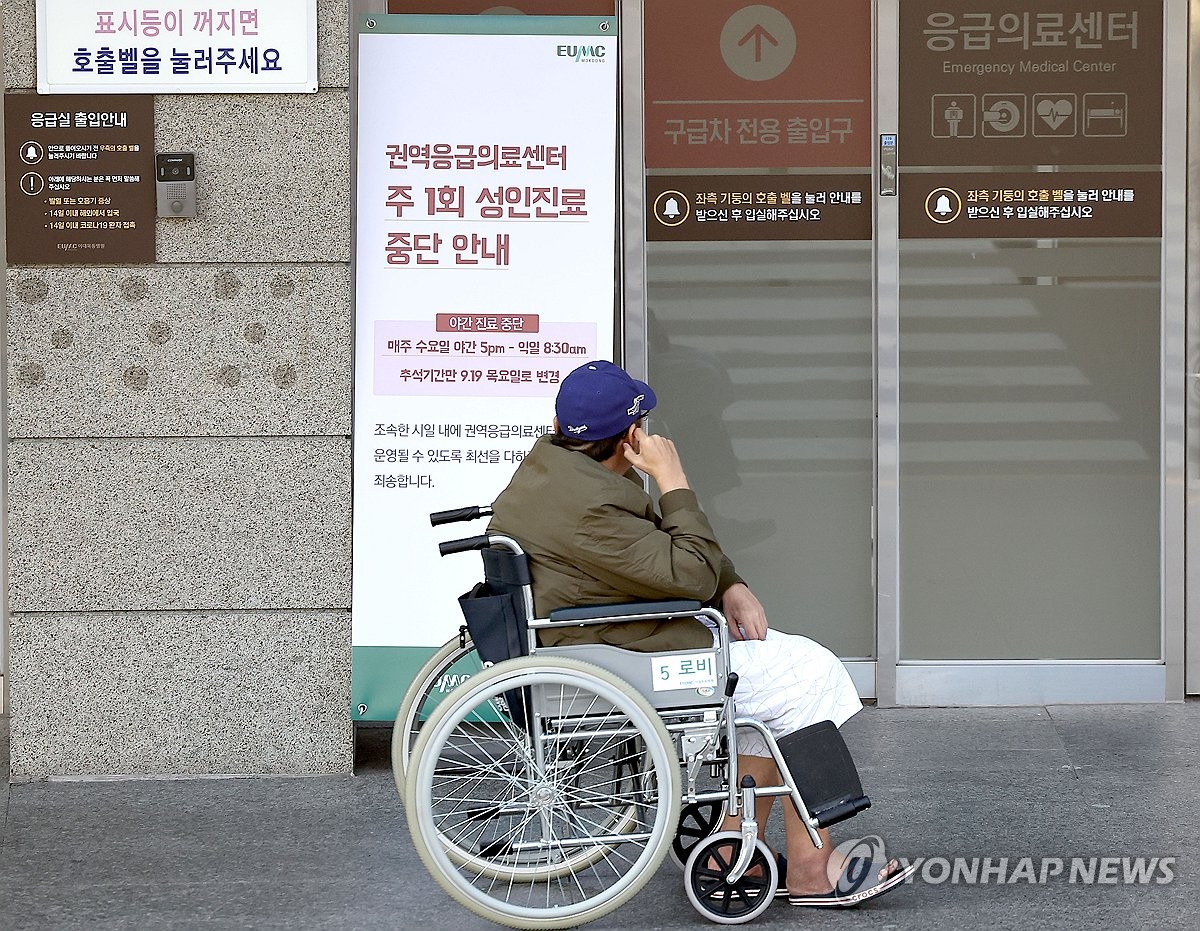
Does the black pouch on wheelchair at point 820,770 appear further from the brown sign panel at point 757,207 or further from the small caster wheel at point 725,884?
the brown sign panel at point 757,207

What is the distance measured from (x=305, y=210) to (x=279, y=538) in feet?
3.35

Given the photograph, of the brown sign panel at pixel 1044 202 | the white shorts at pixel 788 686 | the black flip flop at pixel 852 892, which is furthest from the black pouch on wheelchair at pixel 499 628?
the brown sign panel at pixel 1044 202

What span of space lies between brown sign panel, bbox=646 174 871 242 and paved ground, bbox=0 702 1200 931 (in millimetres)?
1829

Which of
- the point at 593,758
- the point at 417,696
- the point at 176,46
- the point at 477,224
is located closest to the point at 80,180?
the point at 176,46

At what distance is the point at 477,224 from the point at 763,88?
4.65 ft

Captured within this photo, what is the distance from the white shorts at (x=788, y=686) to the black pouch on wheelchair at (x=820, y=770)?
0.13 ft

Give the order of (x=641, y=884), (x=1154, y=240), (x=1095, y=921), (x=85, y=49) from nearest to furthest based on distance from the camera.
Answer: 1. (x=641, y=884)
2. (x=1095, y=921)
3. (x=85, y=49)
4. (x=1154, y=240)

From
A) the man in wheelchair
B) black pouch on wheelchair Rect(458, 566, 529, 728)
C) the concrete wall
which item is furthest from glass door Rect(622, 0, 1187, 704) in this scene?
black pouch on wheelchair Rect(458, 566, 529, 728)

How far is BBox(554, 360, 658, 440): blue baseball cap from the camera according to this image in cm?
347

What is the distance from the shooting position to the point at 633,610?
11.1ft

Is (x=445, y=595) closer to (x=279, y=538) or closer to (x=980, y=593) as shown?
(x=279, y=538)

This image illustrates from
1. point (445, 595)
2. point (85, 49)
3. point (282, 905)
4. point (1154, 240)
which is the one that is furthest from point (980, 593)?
point (85, 49)

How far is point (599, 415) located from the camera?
3477mm

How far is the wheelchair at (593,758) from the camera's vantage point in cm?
331
